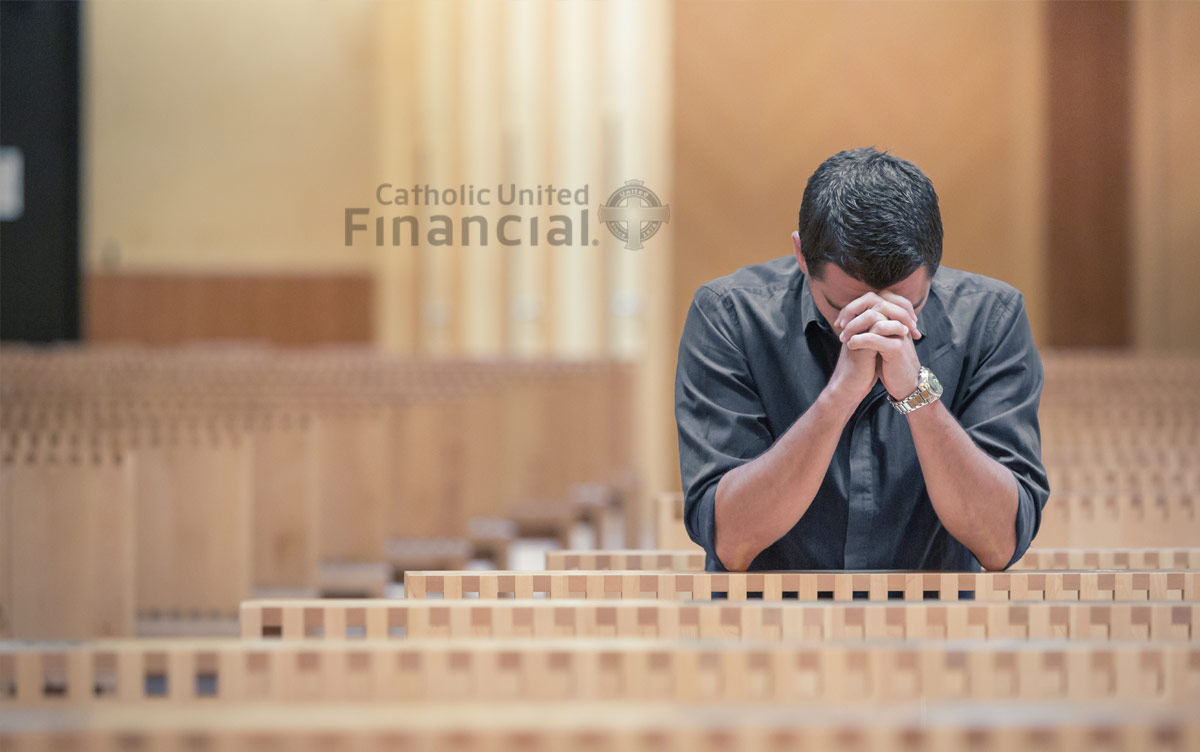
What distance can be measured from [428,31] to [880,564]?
7681 millimetres

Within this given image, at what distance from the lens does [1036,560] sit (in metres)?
1.21

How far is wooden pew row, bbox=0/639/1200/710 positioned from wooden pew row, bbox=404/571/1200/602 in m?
0.24

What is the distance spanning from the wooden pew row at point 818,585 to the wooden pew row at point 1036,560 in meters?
0.10

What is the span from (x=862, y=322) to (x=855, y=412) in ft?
0.61

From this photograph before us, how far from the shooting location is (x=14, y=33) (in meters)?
8.02

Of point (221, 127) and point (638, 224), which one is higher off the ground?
point (221, 127)

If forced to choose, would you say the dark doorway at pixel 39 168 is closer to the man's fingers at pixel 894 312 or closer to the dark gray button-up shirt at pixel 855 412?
the dark gray button-up shirt at pixel 855 412

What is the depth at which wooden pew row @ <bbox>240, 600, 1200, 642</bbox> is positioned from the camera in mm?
838

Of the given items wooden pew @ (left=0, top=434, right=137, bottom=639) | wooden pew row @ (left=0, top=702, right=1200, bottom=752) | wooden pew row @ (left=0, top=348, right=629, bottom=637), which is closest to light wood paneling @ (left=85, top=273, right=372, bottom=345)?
wooden pew row @ (left=0, top=348, right=629, bottom=637)

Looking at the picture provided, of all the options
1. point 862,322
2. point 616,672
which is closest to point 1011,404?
point 862,322

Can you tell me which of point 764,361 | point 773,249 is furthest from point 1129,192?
point 764,361

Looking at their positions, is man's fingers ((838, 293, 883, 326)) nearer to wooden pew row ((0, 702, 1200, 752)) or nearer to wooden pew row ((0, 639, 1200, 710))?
wooden pew row ((0, 639, 1200, 710))

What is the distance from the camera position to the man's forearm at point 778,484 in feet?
3.36

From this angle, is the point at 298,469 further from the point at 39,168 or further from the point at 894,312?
the point at 39,168
